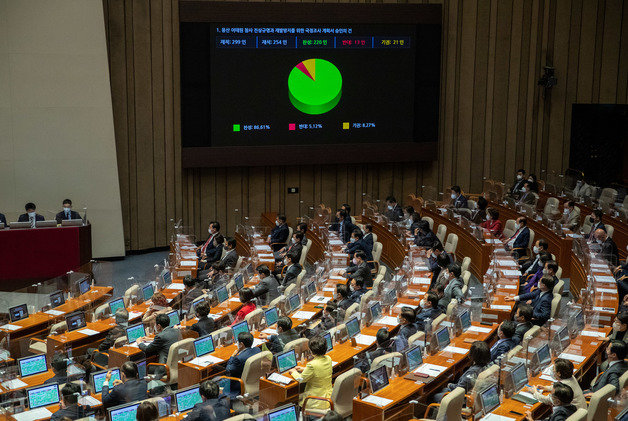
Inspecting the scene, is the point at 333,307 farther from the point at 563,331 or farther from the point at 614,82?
the point at 614,82

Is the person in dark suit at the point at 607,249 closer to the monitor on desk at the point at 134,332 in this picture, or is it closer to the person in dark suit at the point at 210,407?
the monitor on desk at the point at 134,332

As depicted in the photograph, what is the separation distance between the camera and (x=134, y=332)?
906 centimetres

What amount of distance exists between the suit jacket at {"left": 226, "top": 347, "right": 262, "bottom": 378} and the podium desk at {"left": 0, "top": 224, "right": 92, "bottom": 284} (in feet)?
21.9

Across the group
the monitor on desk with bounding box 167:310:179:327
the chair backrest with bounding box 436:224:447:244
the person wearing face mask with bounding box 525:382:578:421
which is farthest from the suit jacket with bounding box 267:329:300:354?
the chair backrest with bounding box 436:224:447:244

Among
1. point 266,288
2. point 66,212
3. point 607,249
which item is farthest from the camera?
point 66,212

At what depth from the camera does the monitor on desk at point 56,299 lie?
10828mm

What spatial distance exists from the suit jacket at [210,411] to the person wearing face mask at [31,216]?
829 centimetres

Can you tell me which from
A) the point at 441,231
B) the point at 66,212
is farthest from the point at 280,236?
the point at 66,212

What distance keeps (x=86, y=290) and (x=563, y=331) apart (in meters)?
6.98

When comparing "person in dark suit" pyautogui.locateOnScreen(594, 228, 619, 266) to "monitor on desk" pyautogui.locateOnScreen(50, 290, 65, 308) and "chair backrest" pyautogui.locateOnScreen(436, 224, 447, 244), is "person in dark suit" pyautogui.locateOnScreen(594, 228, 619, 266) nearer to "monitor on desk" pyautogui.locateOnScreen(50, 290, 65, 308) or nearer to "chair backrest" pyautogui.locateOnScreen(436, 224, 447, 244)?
"chair backrest" pyautogui.locateOnScreen(436, 224, 447, 244)

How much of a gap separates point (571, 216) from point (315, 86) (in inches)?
236

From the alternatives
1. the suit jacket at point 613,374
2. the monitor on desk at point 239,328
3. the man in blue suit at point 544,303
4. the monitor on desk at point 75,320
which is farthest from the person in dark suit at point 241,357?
the man in blue suit at point 544,303

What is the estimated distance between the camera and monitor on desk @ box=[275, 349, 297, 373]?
777 centimetres

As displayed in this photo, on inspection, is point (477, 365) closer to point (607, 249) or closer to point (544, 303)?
point (544, 303)
